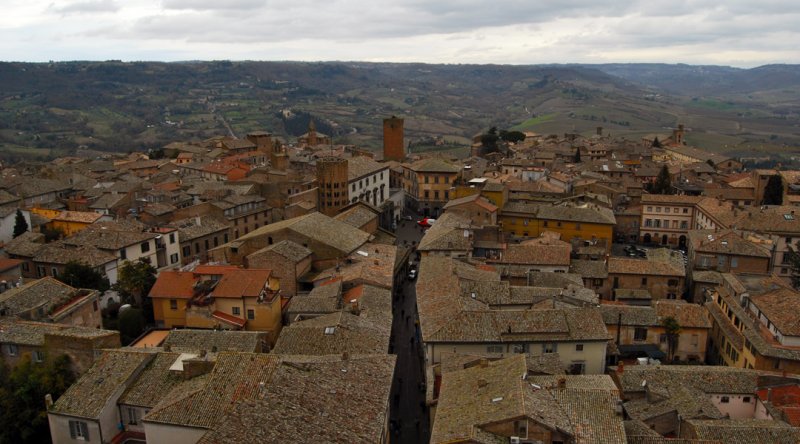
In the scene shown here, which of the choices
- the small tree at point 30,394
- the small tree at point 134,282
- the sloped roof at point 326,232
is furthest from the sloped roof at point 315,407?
the sloped roof at point 326,232

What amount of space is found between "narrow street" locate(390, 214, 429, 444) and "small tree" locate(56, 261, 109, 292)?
860 inches

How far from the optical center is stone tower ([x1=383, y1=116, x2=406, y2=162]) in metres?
108

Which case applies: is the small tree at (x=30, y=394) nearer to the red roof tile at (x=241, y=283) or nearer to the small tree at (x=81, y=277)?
the red roof tile at (x=241, y=283)

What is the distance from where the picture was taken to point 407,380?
3838 centimetres

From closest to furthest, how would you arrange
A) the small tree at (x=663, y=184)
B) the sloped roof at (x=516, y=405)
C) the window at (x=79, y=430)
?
1. the sloped roof at (x=516, y=405)
2. the window at (x=79, y=430)
3. the small tree at (x=663, y=184)

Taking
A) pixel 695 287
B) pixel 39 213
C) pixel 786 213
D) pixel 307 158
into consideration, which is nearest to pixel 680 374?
pixel 695 287

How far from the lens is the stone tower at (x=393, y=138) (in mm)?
108188

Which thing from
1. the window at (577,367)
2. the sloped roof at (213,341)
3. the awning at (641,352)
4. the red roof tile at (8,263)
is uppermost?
the red roof tile at (8,263)

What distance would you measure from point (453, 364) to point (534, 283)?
17485mm

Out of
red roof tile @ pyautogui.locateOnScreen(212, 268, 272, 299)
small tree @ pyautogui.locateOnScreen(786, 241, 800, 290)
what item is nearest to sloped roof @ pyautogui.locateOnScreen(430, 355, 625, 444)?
red roof tile @ pyautogui.locateOnScreen(212, 268, 272, 299)

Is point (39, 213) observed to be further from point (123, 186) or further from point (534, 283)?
point (534, 283)

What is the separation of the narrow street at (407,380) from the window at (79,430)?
1428 cm

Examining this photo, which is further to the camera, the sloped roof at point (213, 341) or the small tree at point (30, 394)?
the sloped roof at point (213, 341)

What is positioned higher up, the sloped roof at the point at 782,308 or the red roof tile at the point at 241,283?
the red roof tile at the point at 241,283
